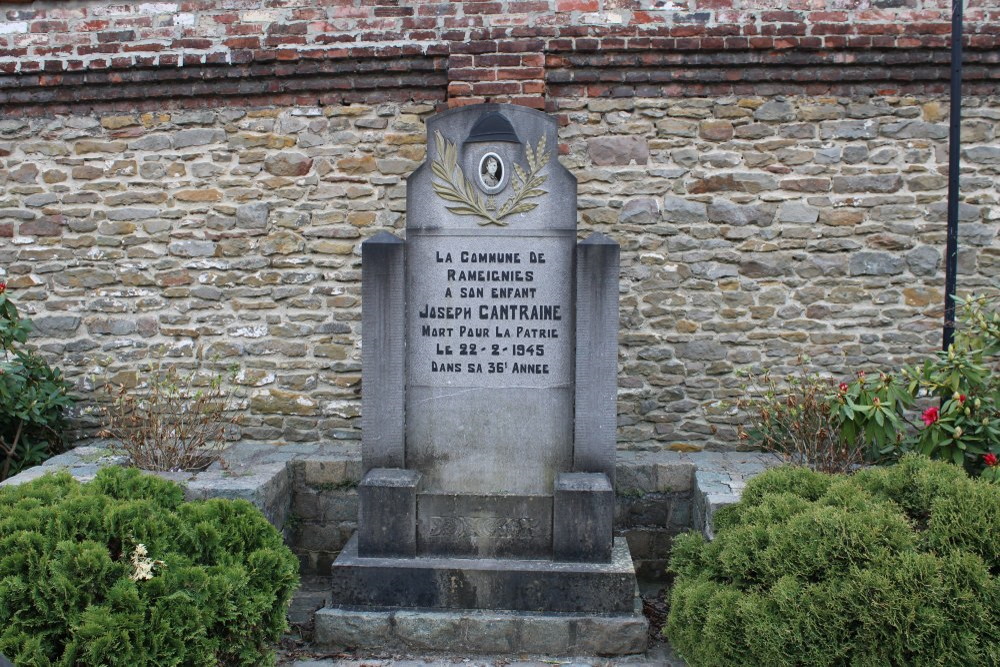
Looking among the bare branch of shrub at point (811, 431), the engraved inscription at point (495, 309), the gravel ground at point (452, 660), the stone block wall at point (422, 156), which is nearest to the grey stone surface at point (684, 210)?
the stone block wall at point (422, 156)

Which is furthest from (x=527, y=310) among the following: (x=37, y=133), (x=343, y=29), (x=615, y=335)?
(x=37, y=133)

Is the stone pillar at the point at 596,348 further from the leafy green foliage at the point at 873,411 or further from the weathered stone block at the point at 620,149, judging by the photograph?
the weathered stone block at the point at 620,149

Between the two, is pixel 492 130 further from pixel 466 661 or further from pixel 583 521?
pixel 466 661

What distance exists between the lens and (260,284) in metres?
6.27

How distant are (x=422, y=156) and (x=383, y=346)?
231 cm

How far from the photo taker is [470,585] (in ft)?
13.7

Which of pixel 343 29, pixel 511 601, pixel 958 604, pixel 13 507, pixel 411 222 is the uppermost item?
pixel 343 29

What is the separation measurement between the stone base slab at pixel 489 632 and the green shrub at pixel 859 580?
37 centimetres

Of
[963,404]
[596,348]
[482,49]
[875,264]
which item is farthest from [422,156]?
[963,404]

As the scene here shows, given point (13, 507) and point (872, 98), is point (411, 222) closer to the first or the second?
point (13, 507)

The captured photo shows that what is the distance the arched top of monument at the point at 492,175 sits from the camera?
4301 millimetres

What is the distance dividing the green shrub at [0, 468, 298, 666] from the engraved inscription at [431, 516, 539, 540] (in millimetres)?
861

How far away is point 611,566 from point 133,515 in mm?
2374

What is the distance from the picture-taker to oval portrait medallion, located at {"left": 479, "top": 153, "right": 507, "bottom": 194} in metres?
4.32
